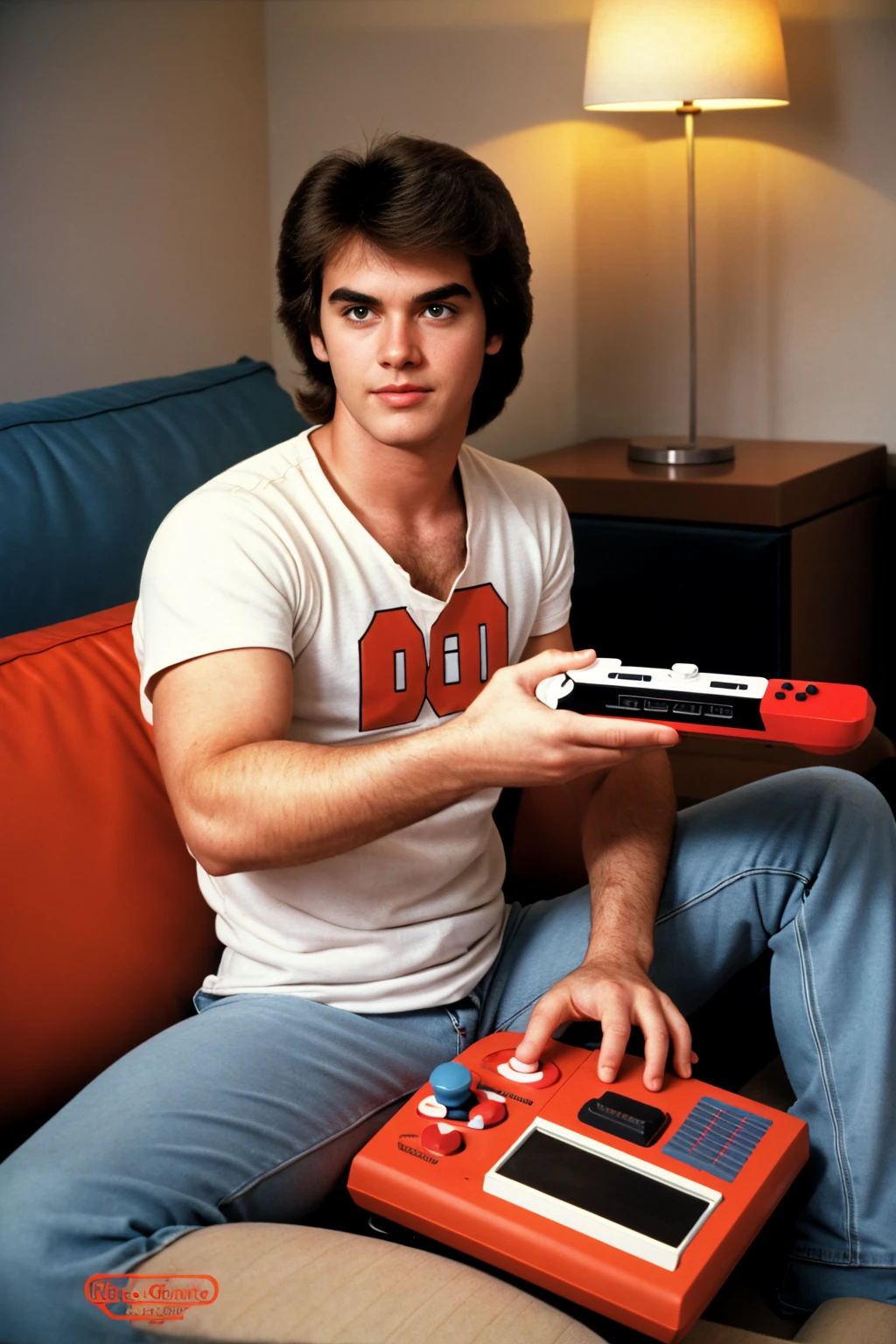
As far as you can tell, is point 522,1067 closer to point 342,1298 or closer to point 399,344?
point 342,1298

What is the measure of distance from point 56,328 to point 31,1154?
140cm

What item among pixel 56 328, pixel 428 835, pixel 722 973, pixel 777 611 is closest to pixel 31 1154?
pixel 428 835

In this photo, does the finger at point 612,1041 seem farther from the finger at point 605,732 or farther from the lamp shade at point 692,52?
the lamp shade at point 692,52

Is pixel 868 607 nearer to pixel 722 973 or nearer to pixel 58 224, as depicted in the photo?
pixel 722 973

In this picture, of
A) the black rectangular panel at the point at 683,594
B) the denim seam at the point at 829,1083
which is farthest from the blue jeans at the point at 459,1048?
the black rectangular panel at the point at 683,594

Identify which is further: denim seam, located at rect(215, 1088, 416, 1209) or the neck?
the neck

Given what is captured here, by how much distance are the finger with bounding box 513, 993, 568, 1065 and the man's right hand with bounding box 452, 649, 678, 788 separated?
0.22m

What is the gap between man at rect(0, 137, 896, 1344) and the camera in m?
0.85

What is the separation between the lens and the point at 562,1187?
826mm

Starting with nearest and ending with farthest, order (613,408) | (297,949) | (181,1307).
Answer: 1. (181,1307)
2. (297,949)
3. (613,408)

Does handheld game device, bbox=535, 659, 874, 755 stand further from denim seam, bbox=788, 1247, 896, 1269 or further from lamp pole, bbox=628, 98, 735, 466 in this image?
Answer: lamp pole, bbox=628, 98, 735, 466

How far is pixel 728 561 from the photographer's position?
1828 millimetres

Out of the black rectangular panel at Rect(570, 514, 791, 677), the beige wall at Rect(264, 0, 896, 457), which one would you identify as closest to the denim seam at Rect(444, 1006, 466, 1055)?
the black rectangular panel at Rect(570, 514, 791, 677)

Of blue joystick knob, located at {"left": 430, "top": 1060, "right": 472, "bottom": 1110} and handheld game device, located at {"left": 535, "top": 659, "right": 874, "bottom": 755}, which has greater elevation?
handheld game device, located at {"left": 535, "top": 659, "right": 874, "bottom": 755}
